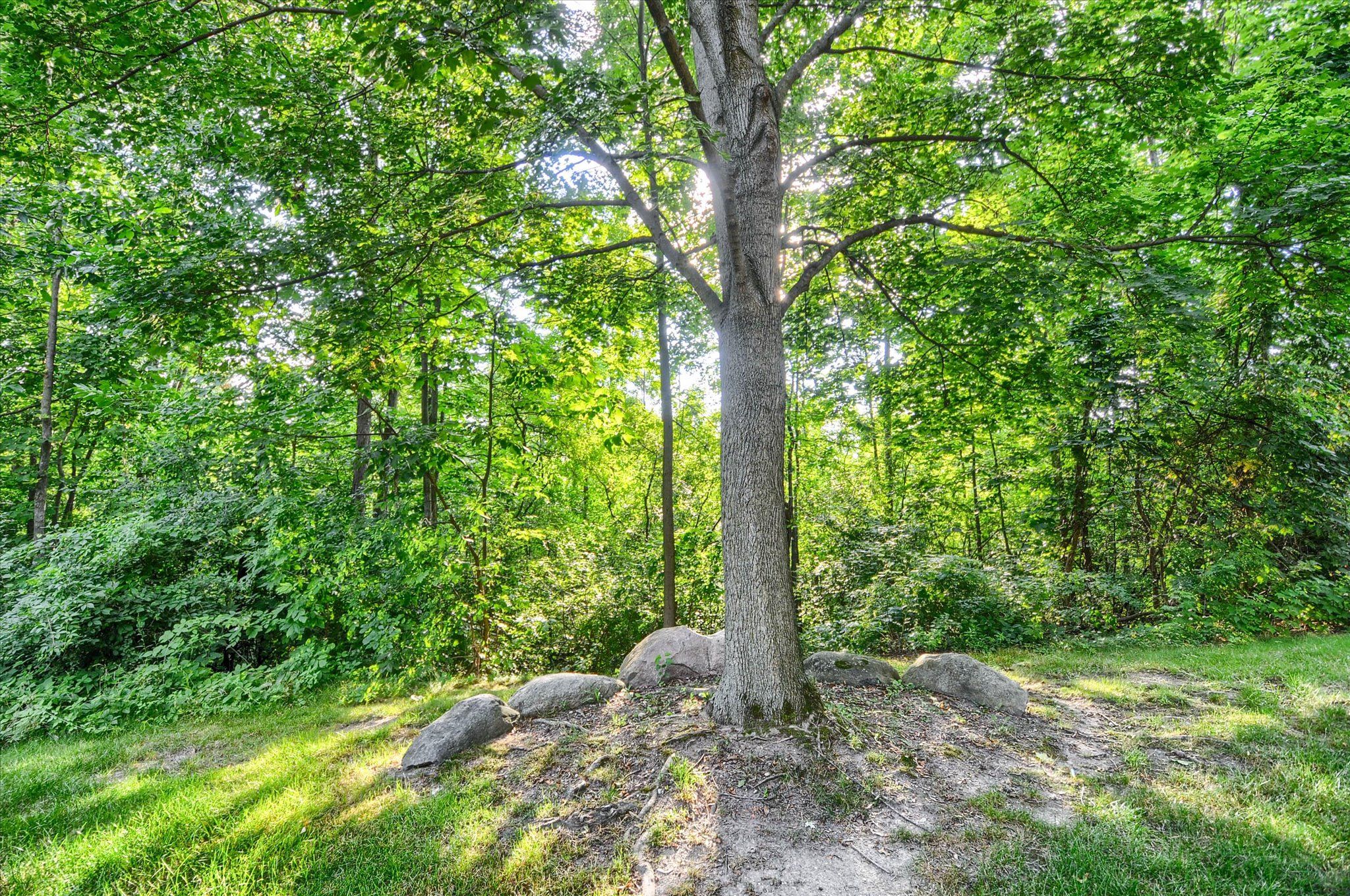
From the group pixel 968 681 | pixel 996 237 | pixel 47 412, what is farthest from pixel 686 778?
pixel 47 412

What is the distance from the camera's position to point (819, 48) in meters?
4.43

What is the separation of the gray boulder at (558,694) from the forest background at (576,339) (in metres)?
2.01

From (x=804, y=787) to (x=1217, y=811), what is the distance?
2230mm

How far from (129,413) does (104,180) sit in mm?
3321

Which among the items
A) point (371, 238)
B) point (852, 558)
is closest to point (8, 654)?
point (371, 238)

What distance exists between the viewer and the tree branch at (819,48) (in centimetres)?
425

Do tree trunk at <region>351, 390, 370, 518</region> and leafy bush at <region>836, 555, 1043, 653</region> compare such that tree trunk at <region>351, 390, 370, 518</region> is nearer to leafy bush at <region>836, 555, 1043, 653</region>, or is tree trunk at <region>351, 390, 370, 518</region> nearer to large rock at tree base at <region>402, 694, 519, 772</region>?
large rock at tree base at <region>402, 694, 519, 772</region>

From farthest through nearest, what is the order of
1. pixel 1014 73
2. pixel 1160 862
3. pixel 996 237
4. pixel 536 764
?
1. pixel 996 237
2. pixel 1014 73
3. pixel 536 764
4. pixel 1160 862

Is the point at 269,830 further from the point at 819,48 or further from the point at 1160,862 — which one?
the point at 819,48

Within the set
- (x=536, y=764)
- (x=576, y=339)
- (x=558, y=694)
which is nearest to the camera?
(x=536, y=764)

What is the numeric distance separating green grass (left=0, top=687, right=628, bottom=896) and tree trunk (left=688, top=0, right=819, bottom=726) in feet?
5.55

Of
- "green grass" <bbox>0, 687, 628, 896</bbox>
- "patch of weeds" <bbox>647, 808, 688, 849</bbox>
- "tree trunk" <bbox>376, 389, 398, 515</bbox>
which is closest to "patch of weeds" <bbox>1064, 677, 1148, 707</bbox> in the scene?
"patch of weeds" <bbox>647, 808, 688, 849</bbox>

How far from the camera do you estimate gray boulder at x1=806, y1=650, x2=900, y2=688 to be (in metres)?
5.34

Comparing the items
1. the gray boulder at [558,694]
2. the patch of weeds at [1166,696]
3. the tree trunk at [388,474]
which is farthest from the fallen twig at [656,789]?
the patch of weeds at [1166,696]
